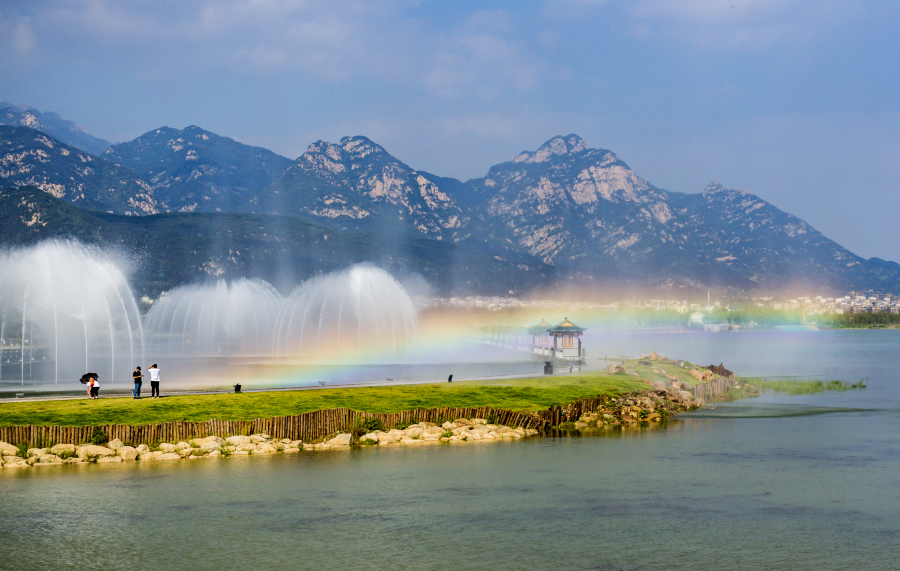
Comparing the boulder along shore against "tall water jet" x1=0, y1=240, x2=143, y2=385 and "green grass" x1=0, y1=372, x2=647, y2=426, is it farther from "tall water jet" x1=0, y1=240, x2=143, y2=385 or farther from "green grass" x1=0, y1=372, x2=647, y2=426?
"tall water jet" x1=0, y1=240, x2=143, y2=385

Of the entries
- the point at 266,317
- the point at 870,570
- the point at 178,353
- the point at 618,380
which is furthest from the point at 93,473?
the point at 266,317

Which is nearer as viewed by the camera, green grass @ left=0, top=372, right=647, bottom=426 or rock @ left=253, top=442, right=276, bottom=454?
rock @ left=253, top=442, right=276, bottom=454

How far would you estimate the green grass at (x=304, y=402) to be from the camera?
44.9 meters

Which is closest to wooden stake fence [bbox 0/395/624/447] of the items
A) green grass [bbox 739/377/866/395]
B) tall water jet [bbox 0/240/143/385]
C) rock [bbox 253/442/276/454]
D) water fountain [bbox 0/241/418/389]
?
rock [bbox 253/442/276/454]

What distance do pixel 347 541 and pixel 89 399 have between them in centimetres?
2923

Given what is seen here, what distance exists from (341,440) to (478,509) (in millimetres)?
17128

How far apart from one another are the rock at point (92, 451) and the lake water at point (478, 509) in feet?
6.96

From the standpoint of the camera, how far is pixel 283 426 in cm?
4656

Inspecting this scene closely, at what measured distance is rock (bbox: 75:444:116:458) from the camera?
4091cm

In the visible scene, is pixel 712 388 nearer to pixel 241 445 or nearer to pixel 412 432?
pixel 412 432

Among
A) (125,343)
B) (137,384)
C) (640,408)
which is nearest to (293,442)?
(137,384)

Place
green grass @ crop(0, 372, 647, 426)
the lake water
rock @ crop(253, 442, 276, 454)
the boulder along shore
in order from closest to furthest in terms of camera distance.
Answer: the lake water → the boulder along shore → rock @ crop(253, 442, 276, 454) → green grass @ crop(0, 372, 647, 426)

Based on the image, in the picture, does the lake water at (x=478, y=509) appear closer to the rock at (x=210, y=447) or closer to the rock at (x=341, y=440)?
the rock at (x=210, y=447)

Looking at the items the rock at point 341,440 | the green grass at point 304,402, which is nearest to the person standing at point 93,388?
the green grass at point 304,402
